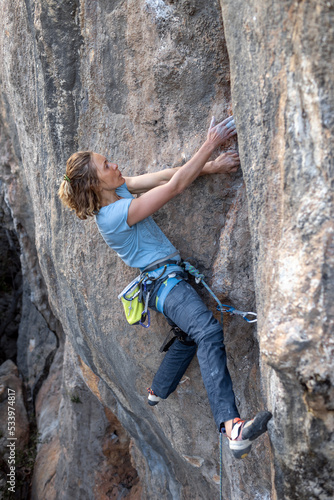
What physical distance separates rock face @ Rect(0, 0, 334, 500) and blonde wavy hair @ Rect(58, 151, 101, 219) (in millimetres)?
625

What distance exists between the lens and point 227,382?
8.74 ft

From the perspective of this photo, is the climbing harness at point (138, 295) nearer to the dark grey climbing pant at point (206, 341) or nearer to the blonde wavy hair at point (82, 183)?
the dark grey climbing pant at point (206, 341)

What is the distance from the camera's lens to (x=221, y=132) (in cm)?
294

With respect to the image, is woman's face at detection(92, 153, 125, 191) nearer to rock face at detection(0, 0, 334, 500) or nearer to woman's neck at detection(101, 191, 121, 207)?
woman's neck at detection(101, 191, 121, 207)

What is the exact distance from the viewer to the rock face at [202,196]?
1.91m

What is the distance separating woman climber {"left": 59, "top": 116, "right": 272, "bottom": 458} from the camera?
2729 mm

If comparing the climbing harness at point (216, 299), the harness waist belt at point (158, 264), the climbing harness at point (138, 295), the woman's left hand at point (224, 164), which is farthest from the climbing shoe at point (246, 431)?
the woman's left hand at point (224, 164)

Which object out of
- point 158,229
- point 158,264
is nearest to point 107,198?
point 158,229

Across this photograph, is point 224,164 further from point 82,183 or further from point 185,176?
point 82,183

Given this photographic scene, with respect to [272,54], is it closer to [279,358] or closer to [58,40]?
[279,358]

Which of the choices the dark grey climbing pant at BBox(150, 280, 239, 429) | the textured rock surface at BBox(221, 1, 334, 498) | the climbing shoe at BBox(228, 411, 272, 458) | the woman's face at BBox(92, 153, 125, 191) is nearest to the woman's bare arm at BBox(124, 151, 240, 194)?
the woman's face at BBox(92, 153, 125, 191)

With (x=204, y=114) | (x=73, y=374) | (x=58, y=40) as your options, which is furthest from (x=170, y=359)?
(x=73, y=374)

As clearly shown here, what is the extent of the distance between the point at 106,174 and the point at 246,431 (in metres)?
1.82

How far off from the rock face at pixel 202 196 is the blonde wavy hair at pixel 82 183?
0.63 meters
